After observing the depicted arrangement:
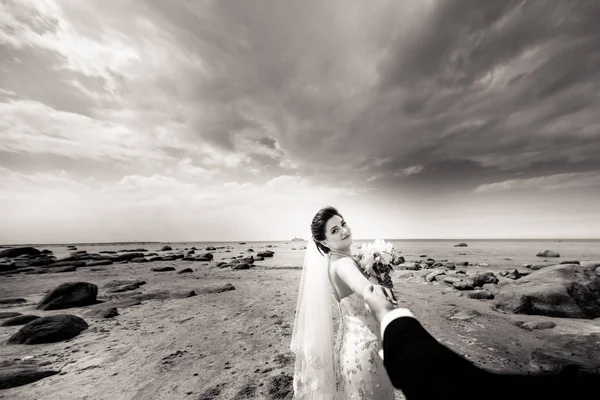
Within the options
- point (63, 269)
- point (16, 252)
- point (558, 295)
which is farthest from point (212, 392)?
point (16, 252)

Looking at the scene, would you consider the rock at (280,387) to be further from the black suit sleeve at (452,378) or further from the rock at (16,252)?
the rock at (16,252)

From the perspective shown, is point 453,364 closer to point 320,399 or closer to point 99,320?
point 320,399

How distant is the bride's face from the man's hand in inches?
58.4

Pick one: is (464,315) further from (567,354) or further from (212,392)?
(212,392)

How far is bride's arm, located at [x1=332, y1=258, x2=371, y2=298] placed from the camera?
7.03 ft

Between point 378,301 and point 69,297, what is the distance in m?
14.0

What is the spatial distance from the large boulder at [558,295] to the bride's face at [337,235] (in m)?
10.3

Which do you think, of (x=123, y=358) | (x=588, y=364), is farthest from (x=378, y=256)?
(x=123, y=358)

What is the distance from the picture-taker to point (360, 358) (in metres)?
3.10

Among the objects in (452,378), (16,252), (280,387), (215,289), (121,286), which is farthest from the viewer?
(16,252)

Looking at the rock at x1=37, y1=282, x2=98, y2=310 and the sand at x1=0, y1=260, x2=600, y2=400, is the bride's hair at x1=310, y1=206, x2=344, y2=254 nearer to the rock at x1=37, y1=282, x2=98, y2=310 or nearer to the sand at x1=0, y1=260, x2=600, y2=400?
the sand at x1=0, y1=260, x2=600, y2=400

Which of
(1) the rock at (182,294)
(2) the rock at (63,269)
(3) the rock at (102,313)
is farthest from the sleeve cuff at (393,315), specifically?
(2) the rock at (63,269)

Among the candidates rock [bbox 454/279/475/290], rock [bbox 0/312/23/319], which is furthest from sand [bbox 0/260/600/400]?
rock [bbox 454/279/475/290]

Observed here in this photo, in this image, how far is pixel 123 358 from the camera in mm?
6020
